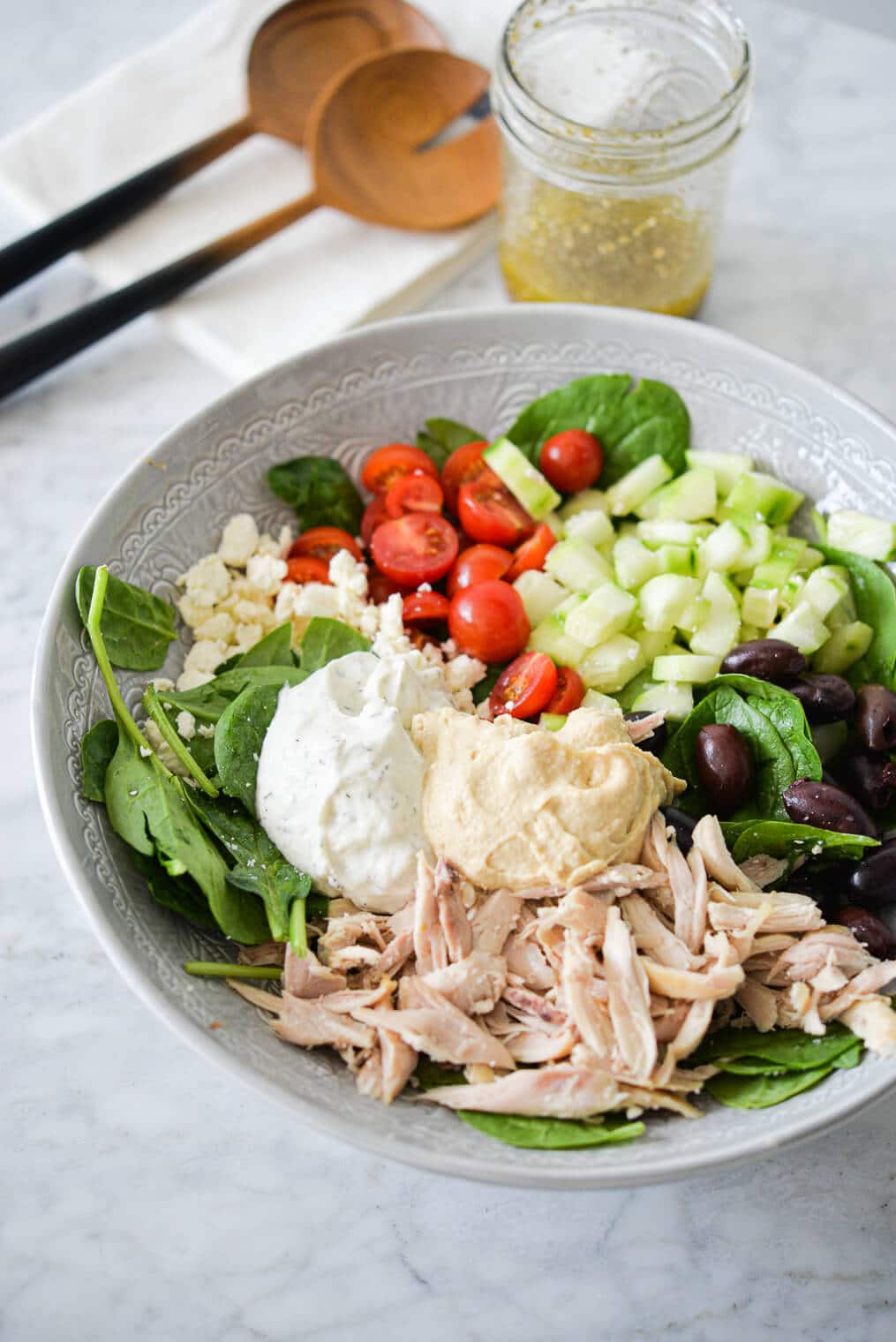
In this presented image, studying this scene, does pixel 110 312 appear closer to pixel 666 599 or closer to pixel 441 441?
pixel 441 441

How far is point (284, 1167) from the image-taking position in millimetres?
2203

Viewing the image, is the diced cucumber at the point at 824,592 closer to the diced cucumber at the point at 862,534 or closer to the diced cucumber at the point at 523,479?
the diced cucumber at the point at 862,534

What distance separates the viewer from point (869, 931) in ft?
7.05

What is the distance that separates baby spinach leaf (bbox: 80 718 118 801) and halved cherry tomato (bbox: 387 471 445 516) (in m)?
0.85

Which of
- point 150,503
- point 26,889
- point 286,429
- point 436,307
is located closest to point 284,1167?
point 26,889

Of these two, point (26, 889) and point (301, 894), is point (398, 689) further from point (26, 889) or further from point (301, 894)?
point (26, 889)

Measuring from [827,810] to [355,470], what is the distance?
4.48 feet

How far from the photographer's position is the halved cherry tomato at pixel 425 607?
2.64 m

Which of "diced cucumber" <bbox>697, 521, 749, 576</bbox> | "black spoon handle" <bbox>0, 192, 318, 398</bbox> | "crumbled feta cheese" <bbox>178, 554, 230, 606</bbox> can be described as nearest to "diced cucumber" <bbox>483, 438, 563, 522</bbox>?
"diced cucumber" <bbox>697, 521, 749, 576</bbox>

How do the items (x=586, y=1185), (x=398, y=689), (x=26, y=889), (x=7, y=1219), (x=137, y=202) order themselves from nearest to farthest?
(x=586, y=1185)
(x=7, y=1219)
(x=398, y=689)
(x=26, y=889)
(x=137, y=202)

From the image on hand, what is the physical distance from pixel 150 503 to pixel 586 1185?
5.29 ft

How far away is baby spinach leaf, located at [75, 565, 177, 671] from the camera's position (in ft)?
7.73

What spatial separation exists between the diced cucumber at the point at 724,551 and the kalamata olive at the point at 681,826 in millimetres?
628

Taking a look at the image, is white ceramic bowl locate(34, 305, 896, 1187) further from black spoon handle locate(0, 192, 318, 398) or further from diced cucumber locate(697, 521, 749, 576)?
black spoon handle locate(0, 192, 318, 398)
